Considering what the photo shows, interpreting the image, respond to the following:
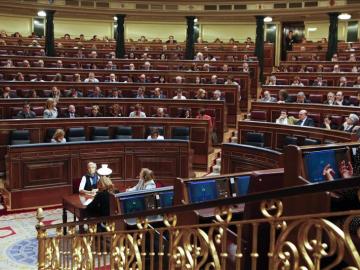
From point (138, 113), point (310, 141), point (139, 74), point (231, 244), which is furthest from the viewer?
point (139, 74)

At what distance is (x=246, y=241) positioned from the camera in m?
3.27

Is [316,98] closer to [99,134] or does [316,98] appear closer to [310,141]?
[310,141]

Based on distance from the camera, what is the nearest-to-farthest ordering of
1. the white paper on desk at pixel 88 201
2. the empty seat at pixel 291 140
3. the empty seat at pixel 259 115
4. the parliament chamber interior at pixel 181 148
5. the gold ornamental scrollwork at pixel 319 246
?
the gold ornamental scrollwork at pixel 319 246 → the parliament chamber interior at pixel 181 148 → the white paper on desk at pixel 88 201 → the empty seat at pixel 291 140 → the empty seat at pixel 259 115

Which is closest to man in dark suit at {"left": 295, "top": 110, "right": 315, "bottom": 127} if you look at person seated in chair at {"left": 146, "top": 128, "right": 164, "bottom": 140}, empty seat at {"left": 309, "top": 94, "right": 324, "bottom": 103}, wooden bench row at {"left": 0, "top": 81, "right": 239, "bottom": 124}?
empty seat at {"left": 309, "top": 94, "right": 324, "bottom": 103}

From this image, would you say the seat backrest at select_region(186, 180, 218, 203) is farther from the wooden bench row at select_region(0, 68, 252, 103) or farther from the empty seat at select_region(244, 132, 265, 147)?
the wooden bench row at select_region(0, 68, 252, 103)

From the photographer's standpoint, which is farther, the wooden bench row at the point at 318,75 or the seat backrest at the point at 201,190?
the wooden bench row at the point at 318,75

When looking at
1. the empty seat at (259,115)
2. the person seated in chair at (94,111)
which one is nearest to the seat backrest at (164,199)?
the person seated in chair at (94,111)

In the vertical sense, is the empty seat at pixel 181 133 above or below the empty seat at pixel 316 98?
below

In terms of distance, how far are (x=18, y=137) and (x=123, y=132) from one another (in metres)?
1.85

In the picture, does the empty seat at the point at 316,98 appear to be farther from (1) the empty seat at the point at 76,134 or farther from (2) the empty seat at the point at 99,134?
(1) the empty seat at the point at 76,134

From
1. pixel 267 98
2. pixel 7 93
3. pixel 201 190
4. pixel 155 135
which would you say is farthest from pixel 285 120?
pixel 7 93

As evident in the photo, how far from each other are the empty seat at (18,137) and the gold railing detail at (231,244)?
4.22 metres

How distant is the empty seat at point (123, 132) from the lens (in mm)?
8914

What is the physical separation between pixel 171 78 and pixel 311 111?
4554 millimetres
